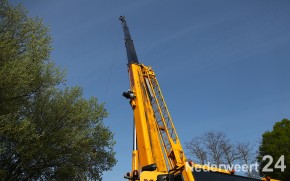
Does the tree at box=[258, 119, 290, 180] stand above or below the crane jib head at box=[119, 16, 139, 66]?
below

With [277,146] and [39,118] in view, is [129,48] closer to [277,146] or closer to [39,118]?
[39,118]

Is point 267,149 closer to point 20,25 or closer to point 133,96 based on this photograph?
point 133,96

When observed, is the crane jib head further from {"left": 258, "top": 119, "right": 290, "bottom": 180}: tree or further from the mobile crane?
{"left": 258, "top": 119, "right": 290, "bottom": 180}: tree

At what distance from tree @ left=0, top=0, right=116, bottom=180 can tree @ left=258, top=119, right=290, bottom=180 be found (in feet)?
51.2

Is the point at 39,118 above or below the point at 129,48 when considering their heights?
below

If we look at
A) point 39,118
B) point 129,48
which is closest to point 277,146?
point 129,48

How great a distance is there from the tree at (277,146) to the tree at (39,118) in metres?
15.6

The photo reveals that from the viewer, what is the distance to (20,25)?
50.8 ft

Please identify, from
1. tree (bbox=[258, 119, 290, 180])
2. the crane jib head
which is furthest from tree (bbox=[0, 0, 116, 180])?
tree (bbox=[258, 119, 290, 180])

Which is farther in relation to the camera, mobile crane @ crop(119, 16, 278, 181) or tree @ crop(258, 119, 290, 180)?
tree @ crop(258, 119, 290, 180)

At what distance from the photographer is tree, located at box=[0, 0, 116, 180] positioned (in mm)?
12070

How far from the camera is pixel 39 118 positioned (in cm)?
1347

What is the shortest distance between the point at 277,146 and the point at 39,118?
21.0 meters

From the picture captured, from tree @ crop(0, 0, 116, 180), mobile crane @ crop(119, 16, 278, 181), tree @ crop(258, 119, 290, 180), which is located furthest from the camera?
tree @ crop(258, 119, 290, 180)
